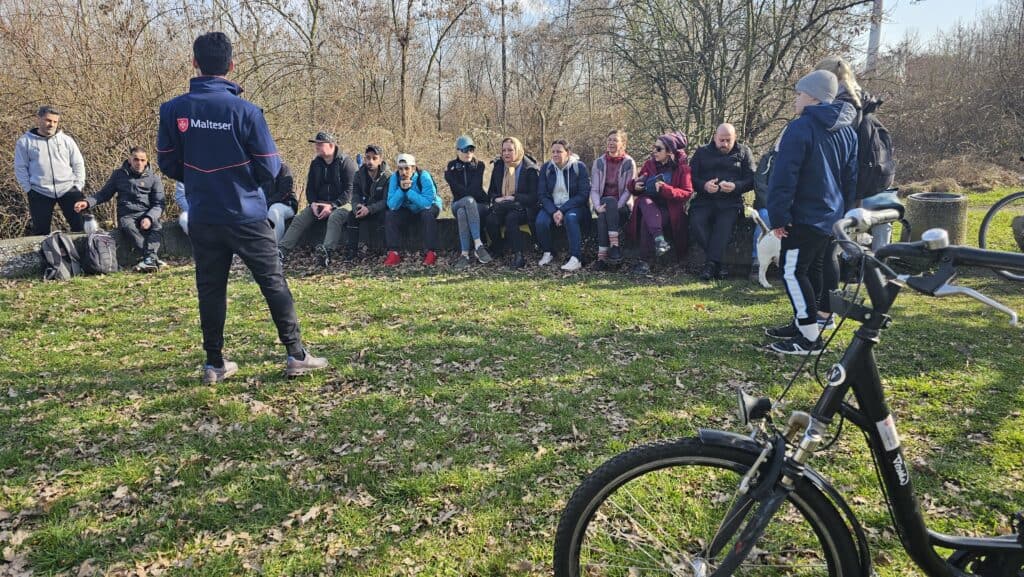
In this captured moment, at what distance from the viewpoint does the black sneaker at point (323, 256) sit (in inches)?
342

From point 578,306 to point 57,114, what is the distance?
7400mm

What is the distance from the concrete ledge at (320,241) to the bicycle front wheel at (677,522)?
5.13 metres

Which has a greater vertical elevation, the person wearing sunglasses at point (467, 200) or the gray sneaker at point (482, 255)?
the person wearing sunglasses at point (467, 200)

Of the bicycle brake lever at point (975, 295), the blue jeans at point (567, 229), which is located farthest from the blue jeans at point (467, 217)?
the bicycle brake lever at point (975, 295)

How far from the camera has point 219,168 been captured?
412cm

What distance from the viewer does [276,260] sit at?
4.38 m

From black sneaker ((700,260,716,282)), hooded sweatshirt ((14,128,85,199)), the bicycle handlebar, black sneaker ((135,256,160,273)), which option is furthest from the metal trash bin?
hooded sweatshirt ((14,128,85,199))

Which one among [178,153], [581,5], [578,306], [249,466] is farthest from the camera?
[581,5]

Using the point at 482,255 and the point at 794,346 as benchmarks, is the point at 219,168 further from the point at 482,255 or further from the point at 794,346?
the point at 482,255

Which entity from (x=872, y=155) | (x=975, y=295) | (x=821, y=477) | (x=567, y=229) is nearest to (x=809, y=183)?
(x=872, y=155)

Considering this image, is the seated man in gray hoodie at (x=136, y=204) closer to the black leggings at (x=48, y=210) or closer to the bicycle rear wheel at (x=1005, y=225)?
the black leggings at (x=48, y=210)

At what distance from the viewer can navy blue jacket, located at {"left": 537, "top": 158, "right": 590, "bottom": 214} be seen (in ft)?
26.9

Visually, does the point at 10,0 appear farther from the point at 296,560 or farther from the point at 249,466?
the point at 296,560

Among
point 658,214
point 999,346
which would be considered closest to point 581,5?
point 658,214
